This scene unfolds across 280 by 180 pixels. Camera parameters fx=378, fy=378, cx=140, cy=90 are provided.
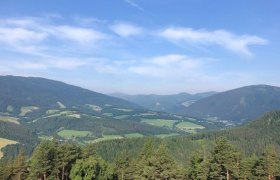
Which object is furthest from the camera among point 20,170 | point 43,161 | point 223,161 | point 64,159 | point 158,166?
point 20,170

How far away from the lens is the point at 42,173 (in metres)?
88.0

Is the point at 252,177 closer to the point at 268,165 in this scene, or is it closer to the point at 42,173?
the point at 268,165

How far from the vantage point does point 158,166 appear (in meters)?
84.8

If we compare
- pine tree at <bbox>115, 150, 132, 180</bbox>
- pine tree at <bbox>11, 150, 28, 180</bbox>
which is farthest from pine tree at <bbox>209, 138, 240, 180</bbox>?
pine tree at <bbox>11, 150, 28, 180</bbox>

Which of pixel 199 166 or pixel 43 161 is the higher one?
pixel 43 161

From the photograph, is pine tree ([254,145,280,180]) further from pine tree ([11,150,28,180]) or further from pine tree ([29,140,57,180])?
pine tree ([11,150,28,180])

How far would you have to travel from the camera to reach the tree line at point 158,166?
8338 centimetres

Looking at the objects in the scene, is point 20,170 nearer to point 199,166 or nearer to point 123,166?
point 123,166

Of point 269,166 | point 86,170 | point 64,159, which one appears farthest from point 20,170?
point 269,166

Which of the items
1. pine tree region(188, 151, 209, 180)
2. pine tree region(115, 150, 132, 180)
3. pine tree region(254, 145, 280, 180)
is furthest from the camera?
pine tree region(115, 150, 132, 180)

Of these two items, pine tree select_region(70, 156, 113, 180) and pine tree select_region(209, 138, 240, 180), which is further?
pine tree select_region(70, 156, 113, 180)

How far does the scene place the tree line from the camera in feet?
274

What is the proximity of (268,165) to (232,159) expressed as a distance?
953 cm

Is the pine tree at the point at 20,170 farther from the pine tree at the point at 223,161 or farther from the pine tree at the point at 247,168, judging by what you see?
the pine tree at the point at 247,168
